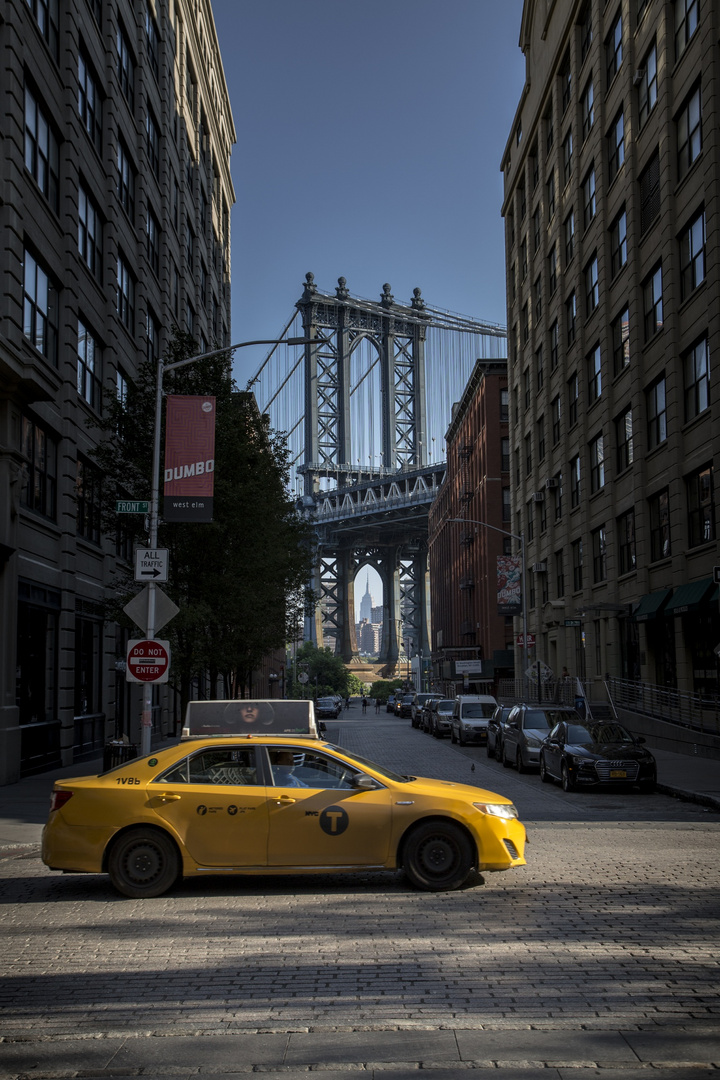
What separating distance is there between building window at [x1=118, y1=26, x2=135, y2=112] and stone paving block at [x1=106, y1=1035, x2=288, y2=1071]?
1266 inches

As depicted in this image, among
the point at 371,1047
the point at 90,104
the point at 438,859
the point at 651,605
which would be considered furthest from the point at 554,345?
the point at 371,1047

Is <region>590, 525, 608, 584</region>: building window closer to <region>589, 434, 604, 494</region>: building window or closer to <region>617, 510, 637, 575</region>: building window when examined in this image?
<region>617, 510, 637, 575</region>: building window

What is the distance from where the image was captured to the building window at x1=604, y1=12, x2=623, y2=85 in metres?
36.5

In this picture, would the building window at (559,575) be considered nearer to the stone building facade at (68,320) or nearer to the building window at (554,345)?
the building window at (554,345)

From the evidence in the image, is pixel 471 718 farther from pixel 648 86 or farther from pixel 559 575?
pixel 648 86

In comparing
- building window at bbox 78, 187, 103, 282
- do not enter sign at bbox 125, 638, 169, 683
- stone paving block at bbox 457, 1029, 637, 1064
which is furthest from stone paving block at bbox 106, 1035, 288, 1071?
building window at bbox 78, 187, 103, 282

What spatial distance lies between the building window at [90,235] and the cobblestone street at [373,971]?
66.1ft

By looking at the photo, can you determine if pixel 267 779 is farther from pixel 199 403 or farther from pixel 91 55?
pixel 91 55

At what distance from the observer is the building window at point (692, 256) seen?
27625mm

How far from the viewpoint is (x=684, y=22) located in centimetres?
2919

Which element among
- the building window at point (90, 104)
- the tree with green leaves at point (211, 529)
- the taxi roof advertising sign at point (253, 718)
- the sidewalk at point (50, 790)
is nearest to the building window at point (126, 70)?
the building window at point (90, 104)

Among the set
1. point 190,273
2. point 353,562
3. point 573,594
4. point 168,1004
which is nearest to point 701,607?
point 573,594

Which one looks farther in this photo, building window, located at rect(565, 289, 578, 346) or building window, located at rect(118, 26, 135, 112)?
building window, located at rect(565, 289, 578, 346)

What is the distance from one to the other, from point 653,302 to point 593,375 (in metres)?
7.85
